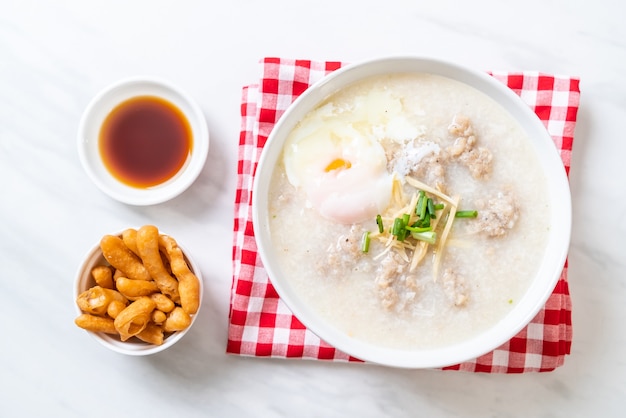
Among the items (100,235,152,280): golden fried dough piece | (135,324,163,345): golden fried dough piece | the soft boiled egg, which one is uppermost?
the soft boiled egg

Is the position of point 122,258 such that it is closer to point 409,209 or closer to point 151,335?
point 151,335

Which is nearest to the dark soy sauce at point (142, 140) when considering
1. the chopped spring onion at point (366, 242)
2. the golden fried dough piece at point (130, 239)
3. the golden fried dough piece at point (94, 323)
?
the golden fried dough piece at point (130, 239)

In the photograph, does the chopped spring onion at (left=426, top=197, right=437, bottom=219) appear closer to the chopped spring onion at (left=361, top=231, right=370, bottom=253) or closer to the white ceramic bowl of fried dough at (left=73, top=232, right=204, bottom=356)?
the chopped spring onion at (left=361, top=231, right=370, bottom=253)

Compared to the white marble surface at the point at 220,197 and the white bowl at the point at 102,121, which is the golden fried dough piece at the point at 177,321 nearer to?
the white marble surface at the point at 220,197

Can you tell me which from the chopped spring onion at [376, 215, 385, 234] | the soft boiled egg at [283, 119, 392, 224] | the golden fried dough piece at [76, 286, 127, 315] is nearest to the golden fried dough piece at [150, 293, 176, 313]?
the golden fried dough piece at [76, 286, 127, 315]

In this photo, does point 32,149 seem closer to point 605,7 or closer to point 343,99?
point 343,99

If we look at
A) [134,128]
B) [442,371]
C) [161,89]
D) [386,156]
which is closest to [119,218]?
[134,128]

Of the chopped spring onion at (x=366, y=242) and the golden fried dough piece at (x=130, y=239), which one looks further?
the golden fried dough piece at (x=130, y=239)
